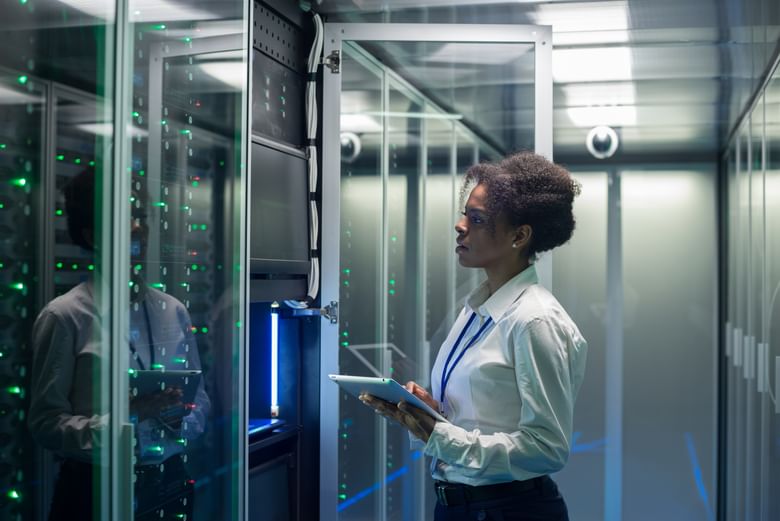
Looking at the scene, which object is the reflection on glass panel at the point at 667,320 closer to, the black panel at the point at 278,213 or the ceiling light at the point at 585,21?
the ceiling light at the point at 585,21

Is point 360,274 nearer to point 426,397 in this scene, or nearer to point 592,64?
point 426,397

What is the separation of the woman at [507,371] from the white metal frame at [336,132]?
0.97 m

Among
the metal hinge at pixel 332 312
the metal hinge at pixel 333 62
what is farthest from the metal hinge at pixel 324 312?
the metal hinge at pixel 333 62

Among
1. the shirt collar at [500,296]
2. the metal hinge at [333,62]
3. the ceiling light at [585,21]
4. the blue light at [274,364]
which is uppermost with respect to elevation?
the ceiling light at [585,21]

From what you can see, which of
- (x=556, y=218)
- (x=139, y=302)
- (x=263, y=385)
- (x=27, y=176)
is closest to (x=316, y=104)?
(x=263, y=385)

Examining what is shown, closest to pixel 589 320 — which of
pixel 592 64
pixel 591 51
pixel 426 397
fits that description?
pixel 592 64

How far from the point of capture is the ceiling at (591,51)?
121 inches

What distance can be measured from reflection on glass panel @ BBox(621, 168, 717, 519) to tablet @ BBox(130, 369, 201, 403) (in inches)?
171

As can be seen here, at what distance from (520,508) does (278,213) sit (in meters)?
1.36

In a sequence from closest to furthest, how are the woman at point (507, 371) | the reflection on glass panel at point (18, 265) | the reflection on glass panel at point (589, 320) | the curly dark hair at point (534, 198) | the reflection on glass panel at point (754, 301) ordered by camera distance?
the reflection on glass panel at point (18, 265), the woman at point (507, 371), the curly dark hair at point (534, 198), the reflection on glass panel at point (754, 301), the reflection on glass panel at point (589, 320)

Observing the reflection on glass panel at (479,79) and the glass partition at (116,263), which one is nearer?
the glass partition at (116,263)

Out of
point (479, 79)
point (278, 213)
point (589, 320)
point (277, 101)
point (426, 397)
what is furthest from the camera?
point (589, 320)

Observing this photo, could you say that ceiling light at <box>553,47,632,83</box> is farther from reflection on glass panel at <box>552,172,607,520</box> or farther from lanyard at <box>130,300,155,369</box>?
lanyard at <box>130,300,155,369</box>

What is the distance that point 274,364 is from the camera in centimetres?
301
